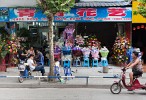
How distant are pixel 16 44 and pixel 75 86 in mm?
6934

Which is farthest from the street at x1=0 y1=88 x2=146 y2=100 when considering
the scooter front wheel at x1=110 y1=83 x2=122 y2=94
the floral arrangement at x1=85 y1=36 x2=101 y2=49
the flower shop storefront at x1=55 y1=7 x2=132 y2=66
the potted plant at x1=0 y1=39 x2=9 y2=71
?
the floral arrangement at x1=85 y1=36 x2=101 y2=49

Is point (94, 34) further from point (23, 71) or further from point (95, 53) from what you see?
point (23, 71)

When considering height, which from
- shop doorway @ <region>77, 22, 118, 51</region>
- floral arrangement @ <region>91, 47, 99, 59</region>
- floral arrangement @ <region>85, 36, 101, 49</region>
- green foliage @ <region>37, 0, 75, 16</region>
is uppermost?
green foliage @ <region>37, 0, 75, 16</region>

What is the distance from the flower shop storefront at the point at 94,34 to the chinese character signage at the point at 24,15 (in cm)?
112

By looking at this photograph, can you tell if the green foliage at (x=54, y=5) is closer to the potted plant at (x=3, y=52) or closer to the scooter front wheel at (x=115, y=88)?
the potted plant at (x=3, y=52)

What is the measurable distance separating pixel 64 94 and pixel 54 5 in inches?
175

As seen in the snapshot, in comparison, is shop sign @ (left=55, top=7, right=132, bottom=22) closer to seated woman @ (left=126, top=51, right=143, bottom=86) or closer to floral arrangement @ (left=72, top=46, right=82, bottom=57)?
floral arrangement @ (left=72, top=46, right=82, bottom=57)

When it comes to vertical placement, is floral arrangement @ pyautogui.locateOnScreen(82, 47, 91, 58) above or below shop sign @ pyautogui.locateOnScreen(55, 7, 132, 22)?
below

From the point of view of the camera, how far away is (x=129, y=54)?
67.6ft

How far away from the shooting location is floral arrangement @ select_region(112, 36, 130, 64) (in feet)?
67.8

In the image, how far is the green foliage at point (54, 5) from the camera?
1585 centimetres

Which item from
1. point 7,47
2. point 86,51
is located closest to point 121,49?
point 86,51

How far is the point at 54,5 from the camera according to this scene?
52.0 ft

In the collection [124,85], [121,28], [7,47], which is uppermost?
[121,28]
